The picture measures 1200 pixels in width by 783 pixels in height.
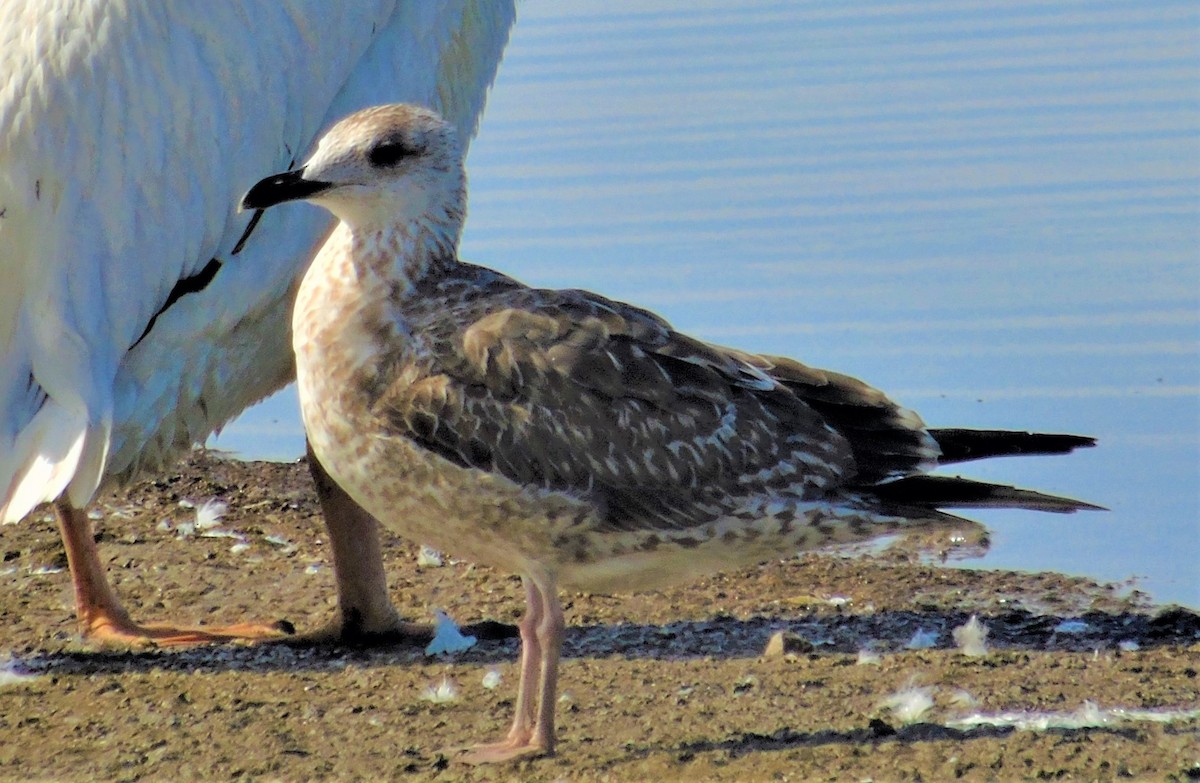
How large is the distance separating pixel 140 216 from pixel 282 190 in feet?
2.56

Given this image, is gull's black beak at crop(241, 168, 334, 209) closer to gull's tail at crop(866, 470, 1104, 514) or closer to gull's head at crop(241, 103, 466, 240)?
gull's head at crop(241, 103, 466, 240)

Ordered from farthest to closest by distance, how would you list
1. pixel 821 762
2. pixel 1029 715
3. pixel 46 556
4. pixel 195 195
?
pixel 46 556
pixel 195 195
pixel 1029 715
pixel 821 762

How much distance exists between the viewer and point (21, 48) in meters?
5.30

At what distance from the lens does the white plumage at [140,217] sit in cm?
527

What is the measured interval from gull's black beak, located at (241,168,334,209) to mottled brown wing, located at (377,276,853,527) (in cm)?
38

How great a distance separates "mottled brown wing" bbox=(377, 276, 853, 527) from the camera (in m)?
4.62

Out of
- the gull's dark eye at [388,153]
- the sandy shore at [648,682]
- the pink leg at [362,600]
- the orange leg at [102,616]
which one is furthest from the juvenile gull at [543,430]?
the orange leg at [102,616]

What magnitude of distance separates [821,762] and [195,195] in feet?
7.26

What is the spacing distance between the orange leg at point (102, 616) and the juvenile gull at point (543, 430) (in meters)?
1.43

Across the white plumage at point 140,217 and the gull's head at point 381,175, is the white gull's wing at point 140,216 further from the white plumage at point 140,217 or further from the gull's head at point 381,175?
the gull's head at point 381,175

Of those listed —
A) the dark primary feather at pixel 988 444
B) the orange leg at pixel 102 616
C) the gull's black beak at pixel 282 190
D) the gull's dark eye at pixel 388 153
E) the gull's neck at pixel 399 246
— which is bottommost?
the orange leg at pixel 102 616

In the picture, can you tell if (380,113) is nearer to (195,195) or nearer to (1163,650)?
(195,195)

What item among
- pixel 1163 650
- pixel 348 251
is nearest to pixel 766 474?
pixel 348 251

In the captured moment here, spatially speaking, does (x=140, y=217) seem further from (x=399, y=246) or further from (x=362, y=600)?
(x=362, y=600)
